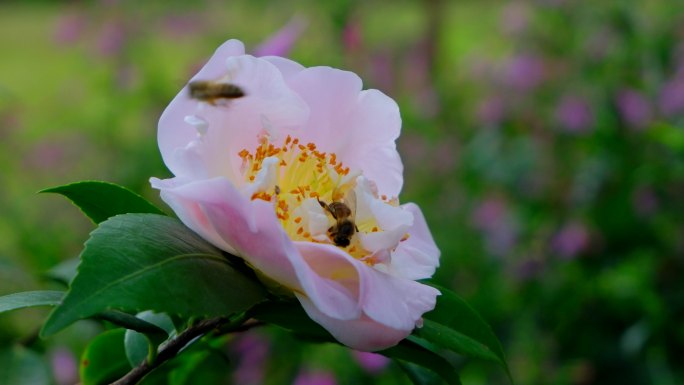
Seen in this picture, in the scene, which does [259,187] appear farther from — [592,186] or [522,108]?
[522,108]

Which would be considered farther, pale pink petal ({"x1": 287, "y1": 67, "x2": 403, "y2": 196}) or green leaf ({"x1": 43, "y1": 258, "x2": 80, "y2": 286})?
green leaf ({"x1": 43, "y1": 258, "x2": 80, "y2": 286})

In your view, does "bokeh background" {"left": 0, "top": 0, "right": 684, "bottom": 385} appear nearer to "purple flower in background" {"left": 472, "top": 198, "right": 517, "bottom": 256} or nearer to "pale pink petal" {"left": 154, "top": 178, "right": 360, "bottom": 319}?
"purple flower in background" {"left": 472, "top": 198, "right": 517, "bottom": 256}

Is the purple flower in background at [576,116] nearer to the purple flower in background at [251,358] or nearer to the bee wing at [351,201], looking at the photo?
the purple flower in background at [251,358]

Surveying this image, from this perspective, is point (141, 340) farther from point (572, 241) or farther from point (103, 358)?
point (572, 241)

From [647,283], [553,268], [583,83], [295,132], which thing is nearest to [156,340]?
[295,132]

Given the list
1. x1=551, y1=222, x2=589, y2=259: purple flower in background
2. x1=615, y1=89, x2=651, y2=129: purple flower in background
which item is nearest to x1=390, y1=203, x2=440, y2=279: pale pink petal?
x1=551, y1=222, x2=589, y2=259: purple flower in background

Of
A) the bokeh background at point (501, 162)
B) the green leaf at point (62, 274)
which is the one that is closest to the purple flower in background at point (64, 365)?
the bokeh background at point (501, 162)
